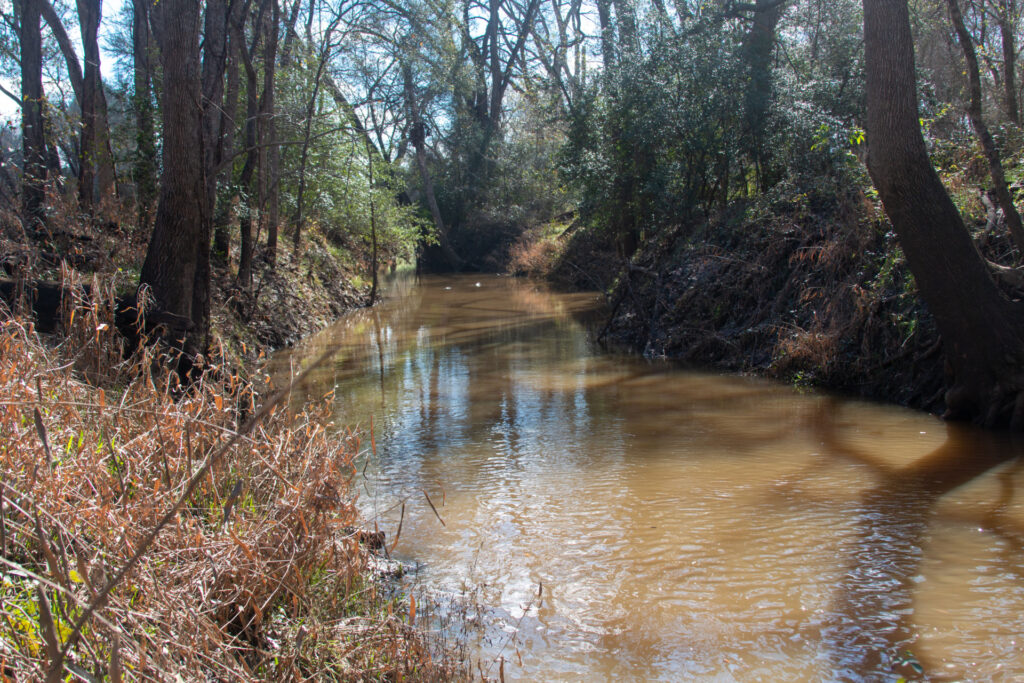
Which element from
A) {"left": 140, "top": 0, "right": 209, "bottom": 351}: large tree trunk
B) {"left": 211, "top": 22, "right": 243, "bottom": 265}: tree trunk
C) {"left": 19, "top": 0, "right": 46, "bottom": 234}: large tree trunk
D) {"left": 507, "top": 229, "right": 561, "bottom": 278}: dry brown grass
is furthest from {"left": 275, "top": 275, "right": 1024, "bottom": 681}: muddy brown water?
{"left": 507, "top": 229, "right": 561, "bottom": 278}: dry brown grass

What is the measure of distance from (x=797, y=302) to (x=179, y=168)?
850cm

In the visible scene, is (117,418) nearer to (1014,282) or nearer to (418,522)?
(418,522)

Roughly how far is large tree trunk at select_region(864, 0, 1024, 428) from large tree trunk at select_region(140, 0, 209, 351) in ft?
24.2

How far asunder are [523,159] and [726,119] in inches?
818

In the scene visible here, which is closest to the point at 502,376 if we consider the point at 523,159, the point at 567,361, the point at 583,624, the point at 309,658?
the point at 567,361

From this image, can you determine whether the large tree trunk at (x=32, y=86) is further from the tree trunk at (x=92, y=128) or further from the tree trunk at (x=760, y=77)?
the tree trunk at (x=760, y=77)

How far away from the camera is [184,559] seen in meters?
3.24

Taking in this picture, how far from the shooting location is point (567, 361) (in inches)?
524

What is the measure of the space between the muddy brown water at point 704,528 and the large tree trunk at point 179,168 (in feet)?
8.33

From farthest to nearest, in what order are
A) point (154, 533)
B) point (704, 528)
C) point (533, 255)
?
point (533, 255) < point (704, 528) < point (154, 533)

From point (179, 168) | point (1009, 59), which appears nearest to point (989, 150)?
point (1009, 59)

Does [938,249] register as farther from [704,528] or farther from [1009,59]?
[1009,59]

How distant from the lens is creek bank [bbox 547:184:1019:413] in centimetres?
938

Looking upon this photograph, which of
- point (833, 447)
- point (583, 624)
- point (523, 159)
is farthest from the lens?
point (523, 159)
